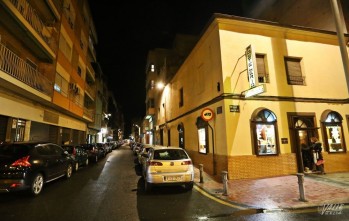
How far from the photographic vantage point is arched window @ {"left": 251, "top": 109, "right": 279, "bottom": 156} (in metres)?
9.91

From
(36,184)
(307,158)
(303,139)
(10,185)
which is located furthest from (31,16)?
(307,158)

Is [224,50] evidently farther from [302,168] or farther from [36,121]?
[36,121]

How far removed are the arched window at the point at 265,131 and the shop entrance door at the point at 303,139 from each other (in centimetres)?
105

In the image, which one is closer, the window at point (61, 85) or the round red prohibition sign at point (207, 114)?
Result: the round red prohibition sign at point (207, 114)

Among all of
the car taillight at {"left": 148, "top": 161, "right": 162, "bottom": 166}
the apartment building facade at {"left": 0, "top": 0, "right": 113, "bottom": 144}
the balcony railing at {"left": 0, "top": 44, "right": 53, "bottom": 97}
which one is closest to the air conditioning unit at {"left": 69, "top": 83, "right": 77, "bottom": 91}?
the apartment building facade at {"left": 0, "top": 0, "right": 113, "bottom": 144}

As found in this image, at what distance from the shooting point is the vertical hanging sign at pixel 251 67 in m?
9.25

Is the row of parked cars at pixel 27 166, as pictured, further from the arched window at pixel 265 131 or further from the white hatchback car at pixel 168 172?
the arched window at pixel 265 131

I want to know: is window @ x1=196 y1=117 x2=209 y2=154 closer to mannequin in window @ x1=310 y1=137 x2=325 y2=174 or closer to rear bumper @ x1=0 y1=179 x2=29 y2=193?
mannequin in window @ x1=310 y1=137 x2=325 y2=174

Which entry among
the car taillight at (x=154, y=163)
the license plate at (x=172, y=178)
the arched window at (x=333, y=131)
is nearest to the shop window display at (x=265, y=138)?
the arched window at (x=333, y=131)

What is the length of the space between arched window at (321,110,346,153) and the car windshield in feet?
26.5

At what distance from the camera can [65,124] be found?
64.9 ft

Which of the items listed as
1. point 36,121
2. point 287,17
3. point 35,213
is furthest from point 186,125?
point 287,17

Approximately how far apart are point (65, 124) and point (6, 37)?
10.1 m

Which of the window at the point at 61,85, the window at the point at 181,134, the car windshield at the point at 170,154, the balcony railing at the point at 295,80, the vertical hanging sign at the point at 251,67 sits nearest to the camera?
the car windshield at the point at 170,154
